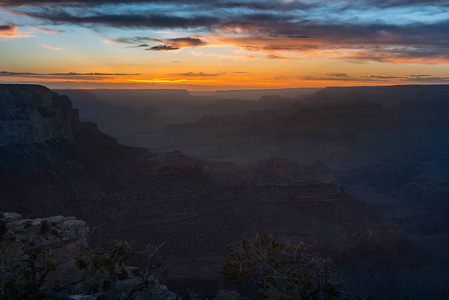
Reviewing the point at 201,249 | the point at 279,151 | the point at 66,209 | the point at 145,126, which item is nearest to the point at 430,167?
the point at 279,151

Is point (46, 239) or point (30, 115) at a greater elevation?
point (30, 115)

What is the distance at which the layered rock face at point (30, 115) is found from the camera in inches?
1355

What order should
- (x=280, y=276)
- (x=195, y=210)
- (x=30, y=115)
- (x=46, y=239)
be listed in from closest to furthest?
(x=280, y=276) → (x=46, y=239) → (x=195, y=210) → (x=30, y=115)

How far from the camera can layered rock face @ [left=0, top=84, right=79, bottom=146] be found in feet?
113

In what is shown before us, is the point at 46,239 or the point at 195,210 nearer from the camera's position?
the point at 46,239

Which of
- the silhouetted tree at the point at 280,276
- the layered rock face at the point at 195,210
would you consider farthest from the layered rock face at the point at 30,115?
the silhouetted tree at the point at 280,276

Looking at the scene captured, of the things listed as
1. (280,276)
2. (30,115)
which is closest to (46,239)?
(280,276)

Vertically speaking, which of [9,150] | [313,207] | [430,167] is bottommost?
[430,167]

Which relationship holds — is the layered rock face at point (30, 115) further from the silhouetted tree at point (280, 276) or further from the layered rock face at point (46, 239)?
the silhouetted tree at point (280, 276)

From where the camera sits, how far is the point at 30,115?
3578cm

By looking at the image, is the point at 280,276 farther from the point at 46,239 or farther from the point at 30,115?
the point at 30,115

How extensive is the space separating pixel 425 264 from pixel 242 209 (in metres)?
15.7

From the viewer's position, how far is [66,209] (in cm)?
3088

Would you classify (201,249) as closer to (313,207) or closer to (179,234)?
(179,234)
